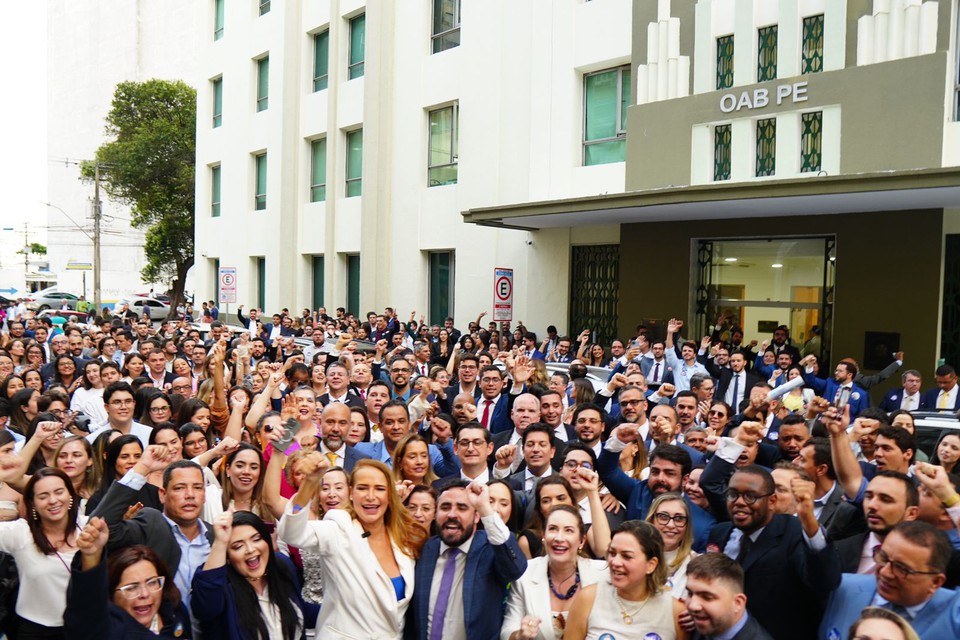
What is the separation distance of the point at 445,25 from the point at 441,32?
0.70ft

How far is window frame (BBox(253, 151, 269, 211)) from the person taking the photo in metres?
28.8

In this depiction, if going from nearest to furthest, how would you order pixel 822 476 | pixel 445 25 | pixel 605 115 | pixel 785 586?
pixel 785 586, pixel 822 476, pixel 605 115, pixel 445 25

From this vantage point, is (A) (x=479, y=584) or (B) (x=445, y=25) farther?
(B) (x=445, y=25)

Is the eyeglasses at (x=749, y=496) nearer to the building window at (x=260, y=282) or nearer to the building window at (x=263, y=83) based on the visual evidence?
the building window at (x=260, y=282)

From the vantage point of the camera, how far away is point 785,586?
4078 millimetres

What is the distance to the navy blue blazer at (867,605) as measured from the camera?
11.3 ft

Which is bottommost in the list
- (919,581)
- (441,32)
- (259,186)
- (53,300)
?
(919,581)

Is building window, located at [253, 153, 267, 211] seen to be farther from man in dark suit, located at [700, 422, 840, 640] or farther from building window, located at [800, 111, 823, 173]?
man in dark suit, located at [700, 422, 840, 640]

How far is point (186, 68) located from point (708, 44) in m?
54.8

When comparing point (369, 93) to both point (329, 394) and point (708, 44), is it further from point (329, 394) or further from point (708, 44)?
point (329, 394)

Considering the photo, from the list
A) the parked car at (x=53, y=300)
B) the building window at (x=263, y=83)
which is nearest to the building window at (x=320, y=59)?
the building window at (x=263, y=83)

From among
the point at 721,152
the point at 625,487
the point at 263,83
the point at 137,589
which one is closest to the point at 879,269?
the point at 721,152

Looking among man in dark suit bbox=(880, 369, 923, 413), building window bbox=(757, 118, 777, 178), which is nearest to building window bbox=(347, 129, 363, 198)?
building window bbox=(757, 118, 777, 178)

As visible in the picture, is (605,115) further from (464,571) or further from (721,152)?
(464,571)
